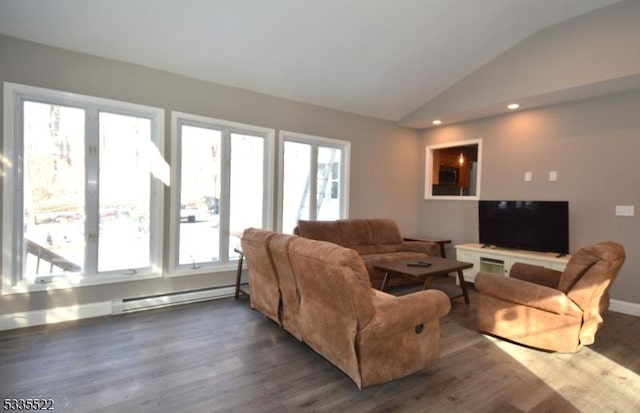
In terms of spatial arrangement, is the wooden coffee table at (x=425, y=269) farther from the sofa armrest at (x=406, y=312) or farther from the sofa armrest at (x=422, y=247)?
the sofa armrest at (x=406, y=312)

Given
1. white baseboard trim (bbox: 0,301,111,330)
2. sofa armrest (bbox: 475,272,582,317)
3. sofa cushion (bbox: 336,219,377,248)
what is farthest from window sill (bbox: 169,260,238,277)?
sofa armrest (bbox: 475,272,582,317)

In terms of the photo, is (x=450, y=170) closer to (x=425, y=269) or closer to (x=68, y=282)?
(x=425, y=269)

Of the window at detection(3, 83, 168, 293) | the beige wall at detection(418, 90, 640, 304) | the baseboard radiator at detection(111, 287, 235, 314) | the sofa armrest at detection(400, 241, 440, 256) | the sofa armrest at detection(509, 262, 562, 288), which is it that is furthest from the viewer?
the sofa armrest at detection(400, 241, 440, 256)

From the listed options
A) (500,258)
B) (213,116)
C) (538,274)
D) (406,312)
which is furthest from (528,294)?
(213,116)

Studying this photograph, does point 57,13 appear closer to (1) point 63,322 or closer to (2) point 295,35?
(2) point 295,35

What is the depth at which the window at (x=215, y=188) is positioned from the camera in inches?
166

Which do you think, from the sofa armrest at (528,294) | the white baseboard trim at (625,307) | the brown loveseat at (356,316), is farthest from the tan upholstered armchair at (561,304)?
the white baseboard trim at (625,307)

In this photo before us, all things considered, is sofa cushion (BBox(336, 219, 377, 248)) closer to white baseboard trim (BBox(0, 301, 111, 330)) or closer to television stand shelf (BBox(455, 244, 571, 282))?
television stand shelf (BBox(455, 244, 571, 282))

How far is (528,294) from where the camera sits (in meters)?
2.97

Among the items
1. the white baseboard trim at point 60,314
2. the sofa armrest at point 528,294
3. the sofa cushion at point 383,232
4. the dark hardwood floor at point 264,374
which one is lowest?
the dark hardwood floor at point 264,374

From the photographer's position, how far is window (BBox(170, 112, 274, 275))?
422 centimetres

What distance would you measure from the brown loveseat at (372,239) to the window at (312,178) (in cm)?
47

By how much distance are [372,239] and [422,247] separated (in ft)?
2.67

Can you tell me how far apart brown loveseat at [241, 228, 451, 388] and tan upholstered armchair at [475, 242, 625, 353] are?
1014mm
